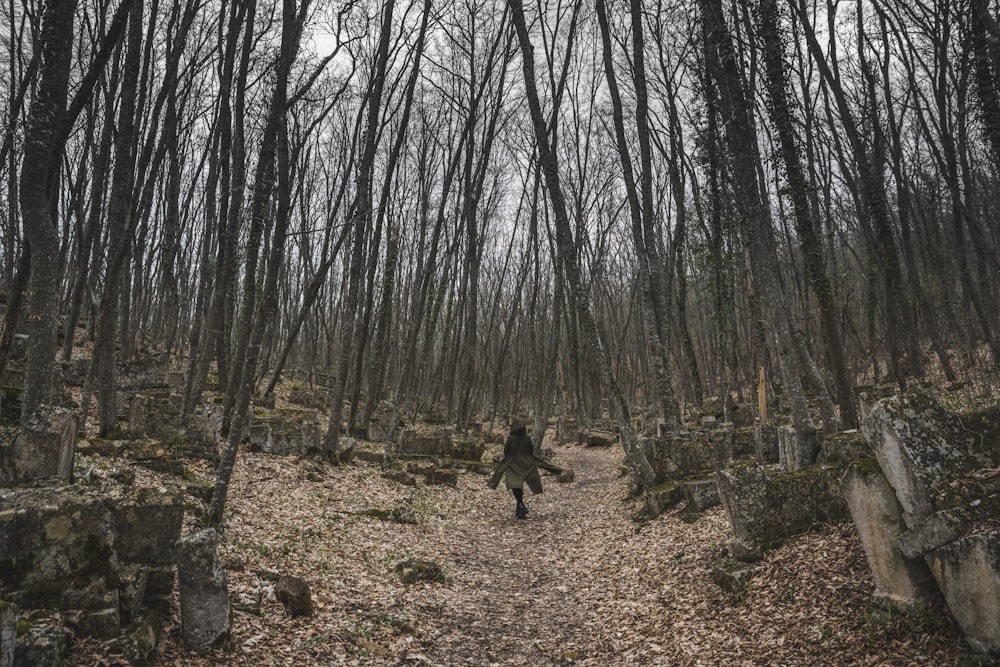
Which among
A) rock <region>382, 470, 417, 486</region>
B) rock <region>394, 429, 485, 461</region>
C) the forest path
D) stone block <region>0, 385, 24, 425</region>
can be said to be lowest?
the forest path

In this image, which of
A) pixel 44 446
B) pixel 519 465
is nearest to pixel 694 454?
pixel 519 465

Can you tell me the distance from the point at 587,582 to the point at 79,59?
49.4 feet

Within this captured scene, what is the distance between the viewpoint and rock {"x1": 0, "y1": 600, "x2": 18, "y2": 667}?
2742mm

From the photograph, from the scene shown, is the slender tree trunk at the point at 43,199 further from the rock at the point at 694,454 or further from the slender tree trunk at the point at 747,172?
the rock at the point at 694,454

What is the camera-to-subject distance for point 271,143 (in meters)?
7.37

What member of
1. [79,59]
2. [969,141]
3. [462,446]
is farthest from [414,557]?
[969,141]

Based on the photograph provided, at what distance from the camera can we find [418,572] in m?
6.35

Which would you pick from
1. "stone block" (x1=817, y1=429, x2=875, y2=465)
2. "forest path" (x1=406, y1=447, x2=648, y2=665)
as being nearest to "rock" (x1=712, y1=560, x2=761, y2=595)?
"forest path" (x1=406, y1=447, x2=648, y2=665)

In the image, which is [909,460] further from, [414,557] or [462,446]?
[462,446]

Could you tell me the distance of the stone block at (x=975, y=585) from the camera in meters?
3.05

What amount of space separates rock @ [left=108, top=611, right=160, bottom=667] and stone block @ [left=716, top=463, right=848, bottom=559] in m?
5.14

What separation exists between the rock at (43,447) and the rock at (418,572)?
3.59 meters

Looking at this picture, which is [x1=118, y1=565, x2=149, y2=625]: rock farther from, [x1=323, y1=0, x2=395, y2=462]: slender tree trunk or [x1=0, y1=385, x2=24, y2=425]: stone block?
[x1=323, y1=0, x2=395, y2=462]: slender tree trunk

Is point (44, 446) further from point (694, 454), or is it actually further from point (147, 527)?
point (694, 454)
